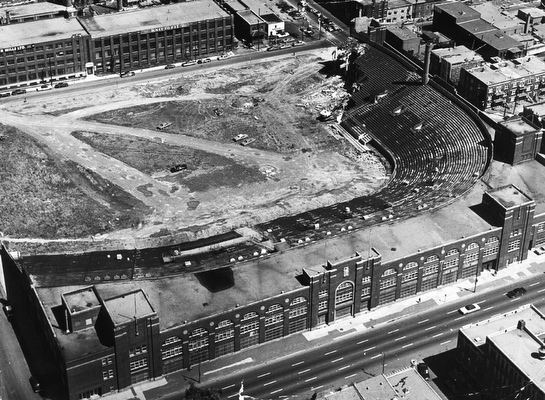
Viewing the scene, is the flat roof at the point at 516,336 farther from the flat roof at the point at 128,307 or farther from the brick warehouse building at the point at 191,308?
the flat roof at the point at 128,307

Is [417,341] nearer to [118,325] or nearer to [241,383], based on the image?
[241,383]

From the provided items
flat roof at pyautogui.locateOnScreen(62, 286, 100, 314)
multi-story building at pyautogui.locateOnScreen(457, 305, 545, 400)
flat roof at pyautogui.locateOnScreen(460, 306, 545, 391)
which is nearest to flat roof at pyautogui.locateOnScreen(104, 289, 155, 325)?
flat roof at pyautogui.locateOnScreen(62, 286, 100, 314)

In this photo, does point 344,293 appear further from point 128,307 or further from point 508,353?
point 128,307

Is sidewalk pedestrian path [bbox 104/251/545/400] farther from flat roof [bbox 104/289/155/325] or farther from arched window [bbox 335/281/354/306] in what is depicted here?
flat roof [bbox 104/289/155/325]

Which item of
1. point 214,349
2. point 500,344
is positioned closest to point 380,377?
point 500,344

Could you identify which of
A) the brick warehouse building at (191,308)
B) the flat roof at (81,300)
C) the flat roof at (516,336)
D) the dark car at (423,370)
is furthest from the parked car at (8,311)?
the flat roof at (516,336)
